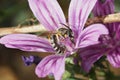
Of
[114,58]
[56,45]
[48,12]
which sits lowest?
[114,58]

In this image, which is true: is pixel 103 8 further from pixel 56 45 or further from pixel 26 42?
pixel 26 42

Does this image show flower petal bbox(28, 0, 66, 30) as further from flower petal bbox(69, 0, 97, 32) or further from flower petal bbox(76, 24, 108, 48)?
flower petal bbox(76, 24, 108, 48)

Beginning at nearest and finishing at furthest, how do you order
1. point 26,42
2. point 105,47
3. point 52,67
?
point 52,67, point 26,42, point 105,47

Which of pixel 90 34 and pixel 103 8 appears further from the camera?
pixel 103 8

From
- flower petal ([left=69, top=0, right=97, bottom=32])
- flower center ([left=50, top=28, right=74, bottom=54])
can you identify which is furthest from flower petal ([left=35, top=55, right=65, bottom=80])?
flower petal ([left=69, top=0, right=97, bottom=32])

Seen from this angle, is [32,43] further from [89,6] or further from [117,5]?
[117,5]

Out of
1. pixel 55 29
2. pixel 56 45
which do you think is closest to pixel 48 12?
pixel 55 29

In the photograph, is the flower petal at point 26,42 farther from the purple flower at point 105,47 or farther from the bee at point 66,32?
the purple flower at point 105,47
